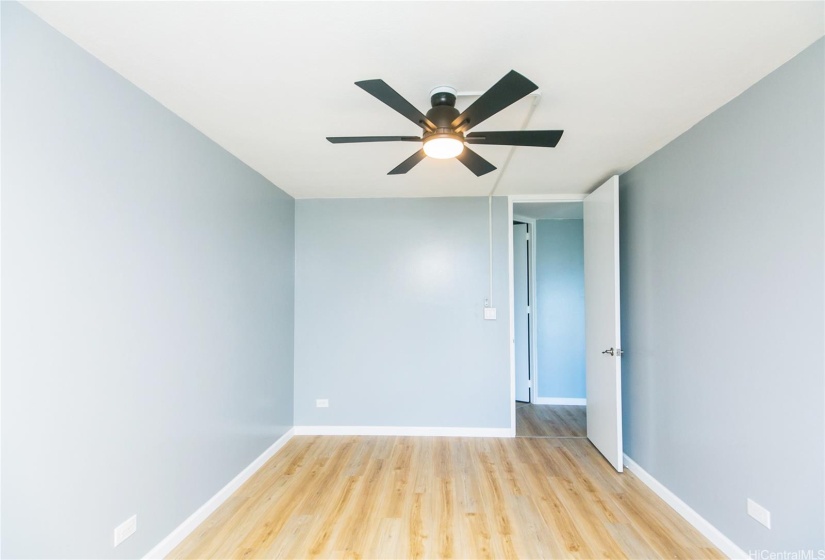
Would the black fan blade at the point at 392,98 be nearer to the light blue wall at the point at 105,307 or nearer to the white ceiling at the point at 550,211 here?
the light blue wall at the point at 105,307

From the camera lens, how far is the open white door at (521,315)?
4781mm

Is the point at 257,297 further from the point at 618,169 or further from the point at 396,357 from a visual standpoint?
the point at 618,169

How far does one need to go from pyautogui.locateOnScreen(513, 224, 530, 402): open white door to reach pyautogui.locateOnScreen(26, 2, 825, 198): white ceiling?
2.48 m

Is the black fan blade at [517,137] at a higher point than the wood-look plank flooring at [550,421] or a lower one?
higher

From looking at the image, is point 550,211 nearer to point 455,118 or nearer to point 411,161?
point 411,161

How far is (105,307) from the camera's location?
5.29ft

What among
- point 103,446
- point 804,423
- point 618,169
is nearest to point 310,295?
point 103,446

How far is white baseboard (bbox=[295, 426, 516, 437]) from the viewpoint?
11.9 ft

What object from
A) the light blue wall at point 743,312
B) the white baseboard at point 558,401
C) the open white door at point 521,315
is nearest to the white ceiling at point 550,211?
the open white door at point 521,315

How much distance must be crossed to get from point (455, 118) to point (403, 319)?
2.42m

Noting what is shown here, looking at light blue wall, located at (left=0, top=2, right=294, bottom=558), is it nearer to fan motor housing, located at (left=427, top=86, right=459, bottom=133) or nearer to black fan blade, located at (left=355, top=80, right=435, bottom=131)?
black fan blade, located at (left=355, top=80, right=435, bottom=131)

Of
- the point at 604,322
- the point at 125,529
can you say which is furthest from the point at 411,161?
the point at 125,529

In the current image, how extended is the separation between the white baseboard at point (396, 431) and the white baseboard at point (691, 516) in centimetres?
116

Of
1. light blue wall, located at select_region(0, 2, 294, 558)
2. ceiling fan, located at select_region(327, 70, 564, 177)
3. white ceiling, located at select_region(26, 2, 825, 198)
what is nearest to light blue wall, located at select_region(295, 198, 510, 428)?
light blue wall, located at select_region(0, 2, 294, 558)
